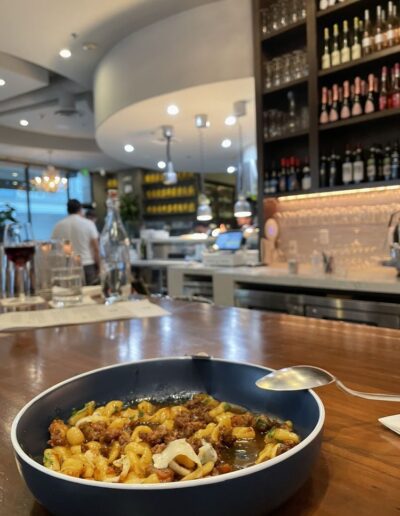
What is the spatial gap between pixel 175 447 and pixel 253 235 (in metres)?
3.60

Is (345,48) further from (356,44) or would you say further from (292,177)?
(292,177)

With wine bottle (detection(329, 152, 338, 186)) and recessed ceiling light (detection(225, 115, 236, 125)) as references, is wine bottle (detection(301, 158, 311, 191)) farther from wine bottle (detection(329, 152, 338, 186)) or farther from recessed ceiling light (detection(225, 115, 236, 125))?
recessed ceiling light (detection(225, 115, 236, 125))

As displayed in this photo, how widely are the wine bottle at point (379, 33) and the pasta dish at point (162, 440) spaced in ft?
9.39

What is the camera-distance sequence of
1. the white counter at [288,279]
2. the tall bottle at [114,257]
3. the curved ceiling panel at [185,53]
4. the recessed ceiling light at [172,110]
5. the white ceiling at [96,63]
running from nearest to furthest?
the tall bottle at [114,257] → the white counter at [288,279] → the curved ceiling panel at [185,53] → the white ceiling at [96,63] → the recessed ceiling light at [172,110]

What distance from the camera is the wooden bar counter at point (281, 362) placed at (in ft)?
1.24

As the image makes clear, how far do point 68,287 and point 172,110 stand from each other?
2.95 m

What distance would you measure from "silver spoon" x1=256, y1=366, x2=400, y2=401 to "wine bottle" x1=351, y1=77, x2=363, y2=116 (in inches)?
106

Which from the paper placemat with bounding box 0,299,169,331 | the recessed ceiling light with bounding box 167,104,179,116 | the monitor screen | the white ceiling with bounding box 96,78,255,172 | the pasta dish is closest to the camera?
the pasta dish

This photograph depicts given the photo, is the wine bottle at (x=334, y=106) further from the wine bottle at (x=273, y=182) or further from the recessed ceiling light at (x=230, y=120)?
the recessed ceiling light at (x=230, y=120)

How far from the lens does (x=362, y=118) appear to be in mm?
2758

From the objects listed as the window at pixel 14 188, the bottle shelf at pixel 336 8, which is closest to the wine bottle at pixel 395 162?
the bottle shelf at pixel 336 8

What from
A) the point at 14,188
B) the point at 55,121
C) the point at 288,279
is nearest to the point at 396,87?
the point at 288,279

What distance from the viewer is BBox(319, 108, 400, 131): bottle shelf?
263cm

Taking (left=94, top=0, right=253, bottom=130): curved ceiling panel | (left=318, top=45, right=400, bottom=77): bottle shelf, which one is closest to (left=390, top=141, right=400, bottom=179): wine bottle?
(left=318, top=45, right=400, bottom=77): bottle shelf
